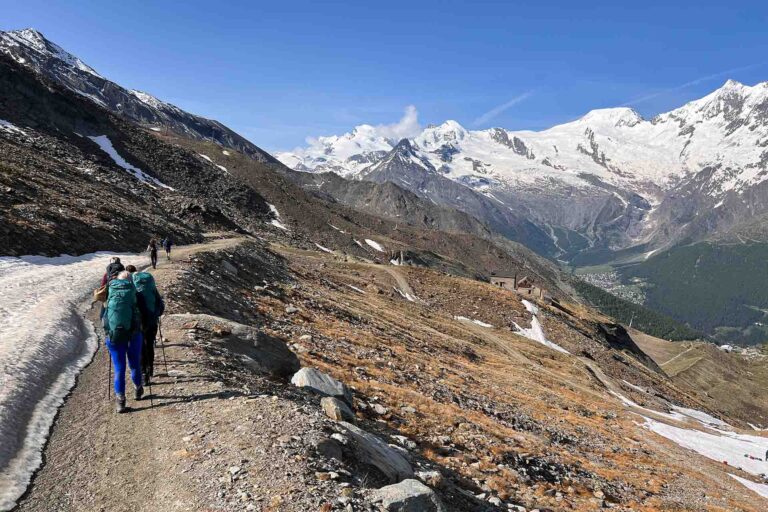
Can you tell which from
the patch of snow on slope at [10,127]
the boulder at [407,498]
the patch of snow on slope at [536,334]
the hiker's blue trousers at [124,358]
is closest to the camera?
the boulder at [407,498]

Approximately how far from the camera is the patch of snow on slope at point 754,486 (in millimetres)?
30120

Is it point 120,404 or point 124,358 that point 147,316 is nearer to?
point 124,358

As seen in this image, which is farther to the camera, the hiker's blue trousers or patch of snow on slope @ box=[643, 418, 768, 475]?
patch of snow on slope @ box=[643, 418, 768, 475]

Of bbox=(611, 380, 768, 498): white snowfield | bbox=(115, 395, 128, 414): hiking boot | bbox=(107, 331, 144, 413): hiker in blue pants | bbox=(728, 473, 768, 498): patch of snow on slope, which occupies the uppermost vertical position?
bbox=(107, 331, 144, 413): hiker in blue pants

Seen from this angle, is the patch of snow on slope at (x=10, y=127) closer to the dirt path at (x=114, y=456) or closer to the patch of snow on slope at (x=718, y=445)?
the dirt path at (x=114, y=456)

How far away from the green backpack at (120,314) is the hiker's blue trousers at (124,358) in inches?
8.6

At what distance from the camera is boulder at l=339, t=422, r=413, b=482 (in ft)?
31.6

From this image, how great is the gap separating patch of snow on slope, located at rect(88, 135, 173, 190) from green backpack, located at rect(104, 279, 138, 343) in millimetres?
83865

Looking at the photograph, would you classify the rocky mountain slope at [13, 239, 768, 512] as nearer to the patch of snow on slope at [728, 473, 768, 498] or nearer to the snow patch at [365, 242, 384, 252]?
the patch of snow on slope at [728, 473, 768, 498]

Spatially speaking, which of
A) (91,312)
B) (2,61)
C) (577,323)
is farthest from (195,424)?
(2,61)

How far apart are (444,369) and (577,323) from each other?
214 feet

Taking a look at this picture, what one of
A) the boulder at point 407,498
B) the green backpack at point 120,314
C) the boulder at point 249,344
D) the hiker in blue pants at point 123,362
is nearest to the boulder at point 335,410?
the boulder at point 249,344

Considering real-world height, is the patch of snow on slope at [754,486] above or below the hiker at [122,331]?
below

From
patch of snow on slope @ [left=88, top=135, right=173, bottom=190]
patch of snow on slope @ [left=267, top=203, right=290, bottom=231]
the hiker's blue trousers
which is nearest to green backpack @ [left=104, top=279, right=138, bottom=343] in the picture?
the hiker's blue trousers
